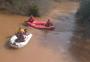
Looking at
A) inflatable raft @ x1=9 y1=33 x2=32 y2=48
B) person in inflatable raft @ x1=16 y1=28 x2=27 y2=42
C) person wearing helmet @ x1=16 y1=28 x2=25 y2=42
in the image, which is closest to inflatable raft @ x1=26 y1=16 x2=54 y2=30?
person in inflatable raft @ x1=16 y1=28 x2=27 y2=42

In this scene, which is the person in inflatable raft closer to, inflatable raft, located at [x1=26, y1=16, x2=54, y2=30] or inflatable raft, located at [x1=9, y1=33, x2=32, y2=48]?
inflatable raft, located at [x1=9, y1=33, x2=32, y2=48]

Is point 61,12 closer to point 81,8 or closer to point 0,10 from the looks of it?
point 81,8

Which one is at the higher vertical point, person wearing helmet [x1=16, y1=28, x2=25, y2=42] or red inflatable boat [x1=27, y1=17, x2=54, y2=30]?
red inflatable boat [x1=27, y1=17, x2=54, y2=30]

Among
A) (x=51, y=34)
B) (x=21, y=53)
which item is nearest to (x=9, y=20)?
(x=51, y=34)

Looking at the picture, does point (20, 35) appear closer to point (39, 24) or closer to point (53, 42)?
point (53, 42)

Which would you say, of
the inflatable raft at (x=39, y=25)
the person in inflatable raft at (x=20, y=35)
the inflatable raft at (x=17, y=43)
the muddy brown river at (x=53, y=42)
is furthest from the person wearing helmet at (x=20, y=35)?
the inflatable raft at (x=39, y=25)

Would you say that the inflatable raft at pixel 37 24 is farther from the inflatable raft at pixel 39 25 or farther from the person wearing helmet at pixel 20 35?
the person wearing helmet at pixel 20 35
